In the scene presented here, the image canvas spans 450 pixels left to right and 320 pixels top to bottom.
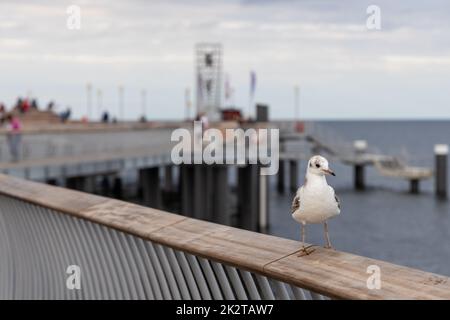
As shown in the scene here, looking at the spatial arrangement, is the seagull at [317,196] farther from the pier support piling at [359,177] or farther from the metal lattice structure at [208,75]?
the pier support piling at [359,177]

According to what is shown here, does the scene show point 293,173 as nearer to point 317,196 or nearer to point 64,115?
point 64,115

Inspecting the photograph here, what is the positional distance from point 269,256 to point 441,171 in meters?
53.3

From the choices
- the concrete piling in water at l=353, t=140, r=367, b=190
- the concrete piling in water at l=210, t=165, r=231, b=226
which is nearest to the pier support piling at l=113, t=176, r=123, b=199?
the concrete piling in water at l=210, t=165, r=231, b=226

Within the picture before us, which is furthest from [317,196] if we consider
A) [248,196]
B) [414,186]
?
[414,186]

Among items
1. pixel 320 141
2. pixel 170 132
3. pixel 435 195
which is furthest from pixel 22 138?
pixel 435 195

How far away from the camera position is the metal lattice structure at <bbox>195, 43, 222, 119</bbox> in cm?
4238

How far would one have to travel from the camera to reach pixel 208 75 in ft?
142

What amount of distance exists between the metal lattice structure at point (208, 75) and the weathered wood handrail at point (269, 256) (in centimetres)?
3858

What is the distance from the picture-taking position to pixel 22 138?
19.4 m

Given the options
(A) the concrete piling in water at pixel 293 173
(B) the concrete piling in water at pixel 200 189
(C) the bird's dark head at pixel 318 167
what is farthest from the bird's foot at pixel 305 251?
(A) the concrete piling in water at pixel 293 173

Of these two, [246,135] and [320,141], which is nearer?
[246,135]

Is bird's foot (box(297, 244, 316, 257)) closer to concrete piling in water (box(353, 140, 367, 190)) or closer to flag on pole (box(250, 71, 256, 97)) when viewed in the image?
flag on pole (box(250, 71, 256, 97))

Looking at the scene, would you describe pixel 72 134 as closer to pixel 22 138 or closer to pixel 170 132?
pixel 22 138
